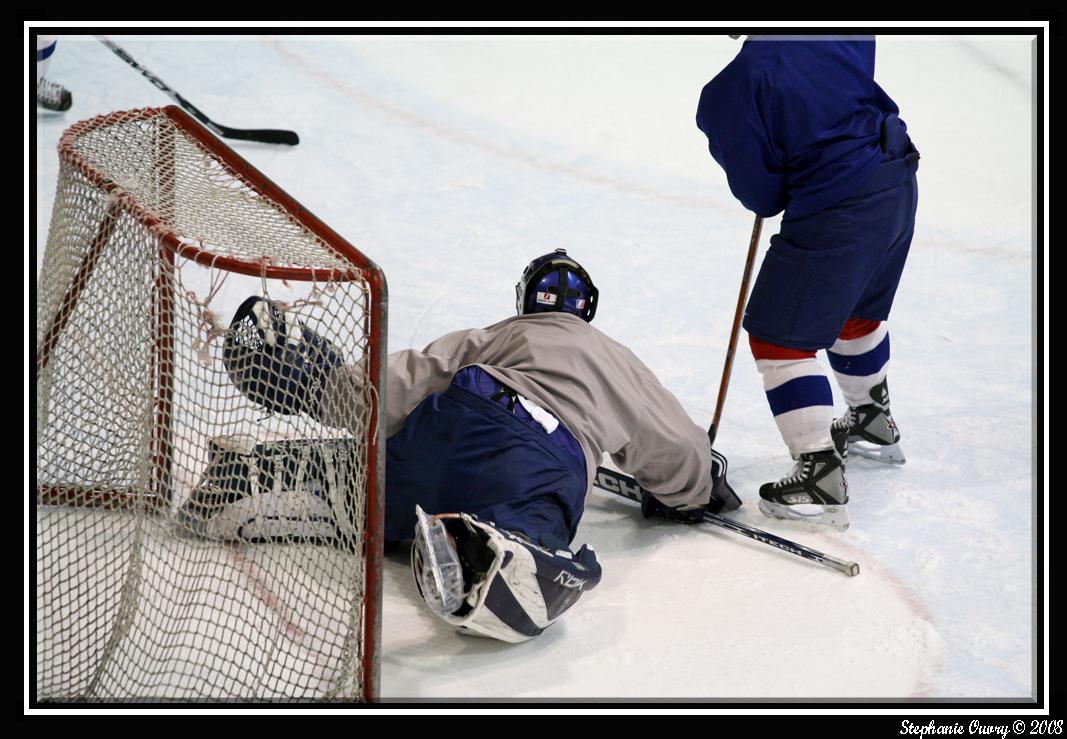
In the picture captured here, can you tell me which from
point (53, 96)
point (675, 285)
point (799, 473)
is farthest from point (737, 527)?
point (53, 96)

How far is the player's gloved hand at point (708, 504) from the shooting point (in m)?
2.66

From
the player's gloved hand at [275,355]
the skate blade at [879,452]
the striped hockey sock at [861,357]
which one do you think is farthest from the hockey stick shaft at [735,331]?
the player's gloved hand at [275,355]

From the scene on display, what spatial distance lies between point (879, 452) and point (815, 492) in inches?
17.5

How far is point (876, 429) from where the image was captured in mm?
3031

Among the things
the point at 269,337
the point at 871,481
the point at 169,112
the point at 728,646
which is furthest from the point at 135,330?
the point at 871,481

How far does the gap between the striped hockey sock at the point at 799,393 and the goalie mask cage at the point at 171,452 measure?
39.1 inches

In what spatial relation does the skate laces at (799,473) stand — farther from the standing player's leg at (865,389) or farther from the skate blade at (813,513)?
the standing player's leg at (865,389)

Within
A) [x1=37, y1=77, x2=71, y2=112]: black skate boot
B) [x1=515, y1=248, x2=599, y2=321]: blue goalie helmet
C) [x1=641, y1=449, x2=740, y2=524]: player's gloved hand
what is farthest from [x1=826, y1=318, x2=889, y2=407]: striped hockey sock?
[x1=37, y1=77, x2=71, y2=112]: black skate boot

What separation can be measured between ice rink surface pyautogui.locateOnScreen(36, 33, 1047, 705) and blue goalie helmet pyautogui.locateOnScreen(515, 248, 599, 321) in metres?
0.46

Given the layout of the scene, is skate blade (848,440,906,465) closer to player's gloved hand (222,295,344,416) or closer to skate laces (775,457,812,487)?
skate laces (775,457,812,487)

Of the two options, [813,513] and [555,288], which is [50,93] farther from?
[813,513]

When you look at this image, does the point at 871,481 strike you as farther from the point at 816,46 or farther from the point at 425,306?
the point at 425,306

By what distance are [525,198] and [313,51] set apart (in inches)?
65.1

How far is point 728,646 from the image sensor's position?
7.22 ft
